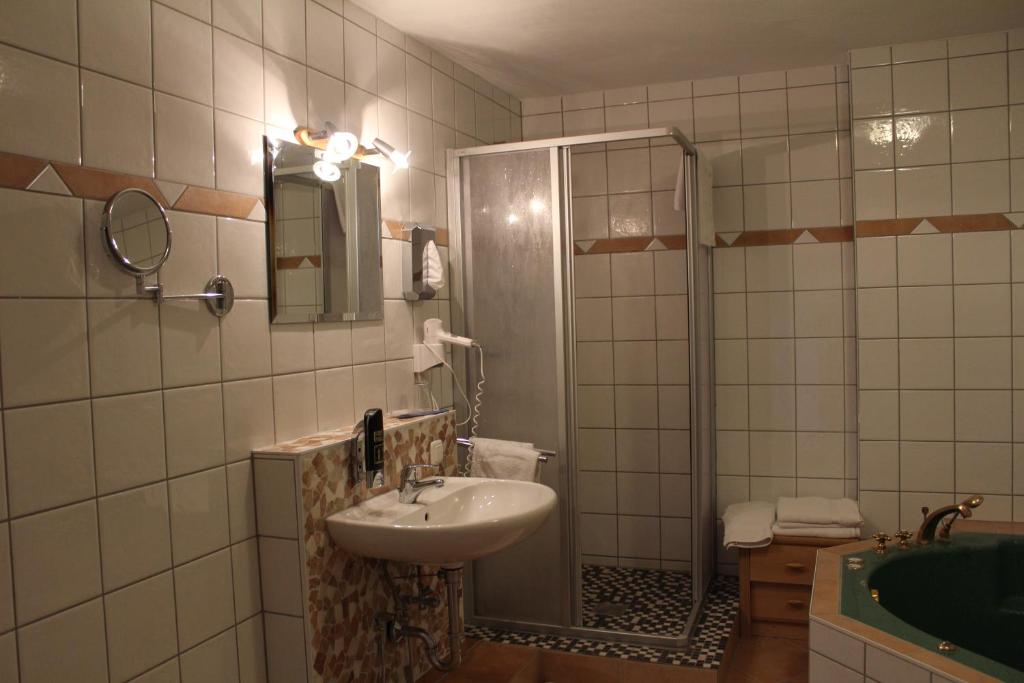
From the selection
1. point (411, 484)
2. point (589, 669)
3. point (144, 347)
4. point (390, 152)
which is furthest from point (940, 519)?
point (144, 347)

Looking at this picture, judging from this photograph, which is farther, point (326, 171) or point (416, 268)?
point (416, 268)

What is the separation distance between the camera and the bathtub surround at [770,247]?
3611 mm

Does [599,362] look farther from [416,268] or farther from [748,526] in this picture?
[416,268]

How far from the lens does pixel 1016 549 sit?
3.02 meters

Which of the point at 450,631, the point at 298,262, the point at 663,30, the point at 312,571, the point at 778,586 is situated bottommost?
the point at 778,586

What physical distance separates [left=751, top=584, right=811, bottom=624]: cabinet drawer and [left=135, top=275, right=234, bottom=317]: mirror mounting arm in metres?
2.36

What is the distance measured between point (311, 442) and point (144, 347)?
563 millimetres

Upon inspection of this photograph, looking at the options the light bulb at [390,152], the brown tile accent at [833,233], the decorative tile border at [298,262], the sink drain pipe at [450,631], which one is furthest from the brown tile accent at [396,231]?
the brown tile accent at [833,233]

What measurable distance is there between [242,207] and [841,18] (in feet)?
7.39

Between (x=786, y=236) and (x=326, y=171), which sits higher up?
(x=326, y=171)

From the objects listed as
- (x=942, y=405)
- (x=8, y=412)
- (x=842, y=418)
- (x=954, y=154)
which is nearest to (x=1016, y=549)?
(x=942, y=405)

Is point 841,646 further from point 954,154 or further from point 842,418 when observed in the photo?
point 954,154

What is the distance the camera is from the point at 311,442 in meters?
2.26

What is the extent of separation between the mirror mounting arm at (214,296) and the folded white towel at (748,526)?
217cm
